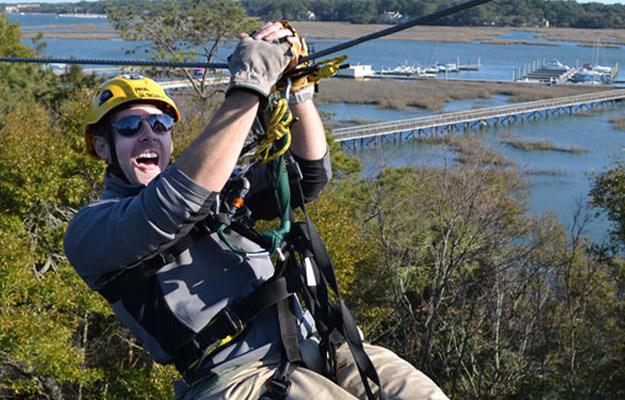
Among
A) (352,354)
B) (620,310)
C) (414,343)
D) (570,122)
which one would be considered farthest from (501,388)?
(570,122)

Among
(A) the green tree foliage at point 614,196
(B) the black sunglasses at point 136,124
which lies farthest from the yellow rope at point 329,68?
(A) the green tree foliage at point 614,196

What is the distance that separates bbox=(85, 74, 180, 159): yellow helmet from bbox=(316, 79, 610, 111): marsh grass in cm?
6184

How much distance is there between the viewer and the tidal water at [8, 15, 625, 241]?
36031mm

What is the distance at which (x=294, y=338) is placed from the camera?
7.99ft

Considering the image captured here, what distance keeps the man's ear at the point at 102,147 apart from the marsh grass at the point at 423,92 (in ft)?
203

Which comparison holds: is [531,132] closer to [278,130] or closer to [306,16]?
[306,16]

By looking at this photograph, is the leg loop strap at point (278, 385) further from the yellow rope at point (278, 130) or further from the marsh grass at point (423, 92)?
the marsh grass at point (423, 92)

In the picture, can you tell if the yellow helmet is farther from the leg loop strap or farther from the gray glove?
the leg loop strap

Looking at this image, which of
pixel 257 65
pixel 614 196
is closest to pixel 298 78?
pixel 257 65

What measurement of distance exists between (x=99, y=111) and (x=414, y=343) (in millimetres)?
15556

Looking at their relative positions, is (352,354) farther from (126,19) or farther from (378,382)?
(126,19)

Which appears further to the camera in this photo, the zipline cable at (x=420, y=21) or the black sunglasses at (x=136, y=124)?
the black sunglasses at (x=136, y=124)

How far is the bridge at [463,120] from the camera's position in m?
48.0

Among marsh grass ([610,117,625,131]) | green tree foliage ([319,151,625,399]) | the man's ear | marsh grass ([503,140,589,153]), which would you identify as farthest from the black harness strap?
marsh grass ([610,117,625,131])
